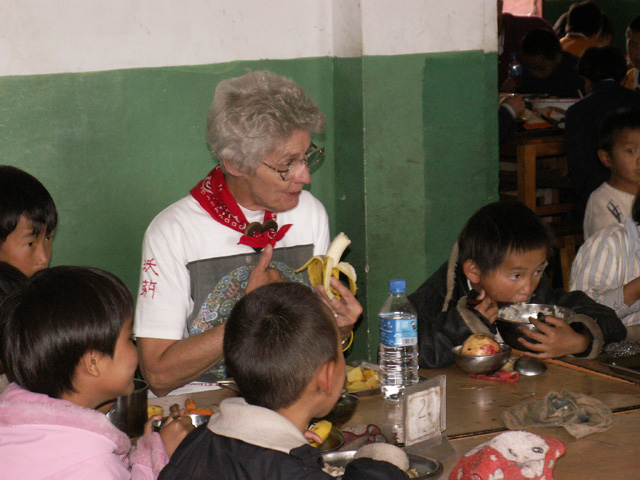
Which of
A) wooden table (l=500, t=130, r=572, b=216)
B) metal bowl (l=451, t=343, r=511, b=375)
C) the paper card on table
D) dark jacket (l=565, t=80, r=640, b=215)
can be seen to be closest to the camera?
the paper card on table

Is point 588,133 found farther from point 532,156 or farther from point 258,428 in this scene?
point 258,428

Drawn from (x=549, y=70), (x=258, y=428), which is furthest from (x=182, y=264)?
(x=549, y=70)

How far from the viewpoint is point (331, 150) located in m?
3.87

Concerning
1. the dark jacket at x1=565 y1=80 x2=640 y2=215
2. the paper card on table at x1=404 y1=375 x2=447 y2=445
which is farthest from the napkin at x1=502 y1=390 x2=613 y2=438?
the dark jacket at x1=565 y1=80 x2=640 y2=215

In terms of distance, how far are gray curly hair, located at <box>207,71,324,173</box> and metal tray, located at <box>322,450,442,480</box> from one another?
46.1 inches

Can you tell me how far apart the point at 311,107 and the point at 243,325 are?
1.26m

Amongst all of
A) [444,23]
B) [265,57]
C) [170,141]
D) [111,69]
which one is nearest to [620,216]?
[444,23]

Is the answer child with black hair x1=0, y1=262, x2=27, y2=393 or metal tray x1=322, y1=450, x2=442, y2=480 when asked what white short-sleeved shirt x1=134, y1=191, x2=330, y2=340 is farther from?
metal tray x1=322, y1=450, x2=442, y2=480

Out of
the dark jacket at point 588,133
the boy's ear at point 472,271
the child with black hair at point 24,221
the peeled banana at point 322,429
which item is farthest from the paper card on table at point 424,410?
the dark jacket at point 588,133

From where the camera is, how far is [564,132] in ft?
19.0

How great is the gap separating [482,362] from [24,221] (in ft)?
5.48

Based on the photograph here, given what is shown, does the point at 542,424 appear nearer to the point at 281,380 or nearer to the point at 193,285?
the point at 281,380

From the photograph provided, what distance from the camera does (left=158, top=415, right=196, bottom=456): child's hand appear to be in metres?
1.86

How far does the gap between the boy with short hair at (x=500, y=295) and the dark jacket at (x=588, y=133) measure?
2.60 metres
